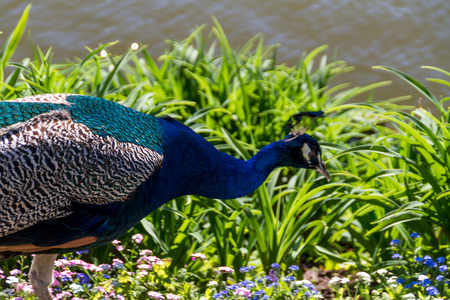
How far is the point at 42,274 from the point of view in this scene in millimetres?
3068

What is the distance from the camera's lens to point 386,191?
3.83m

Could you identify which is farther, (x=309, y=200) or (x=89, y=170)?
(x=309, y=200)

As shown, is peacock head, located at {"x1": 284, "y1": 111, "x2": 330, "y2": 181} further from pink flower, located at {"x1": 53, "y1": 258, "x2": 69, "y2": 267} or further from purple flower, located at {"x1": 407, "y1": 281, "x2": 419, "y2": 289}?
pink flower, located at {"x1": 53, "y1": 258, "x2": 69, "y2": 267}

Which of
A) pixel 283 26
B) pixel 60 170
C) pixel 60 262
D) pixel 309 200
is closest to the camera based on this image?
pixel 60 170

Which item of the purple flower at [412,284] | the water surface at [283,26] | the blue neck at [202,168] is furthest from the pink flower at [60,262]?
the water surface at [283,26]

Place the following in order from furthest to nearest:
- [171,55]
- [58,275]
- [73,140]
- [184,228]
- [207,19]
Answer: [207,19]
[171,55]
[184,228]
[58,275]
[73,140]

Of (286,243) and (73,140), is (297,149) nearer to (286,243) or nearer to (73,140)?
(286,243)

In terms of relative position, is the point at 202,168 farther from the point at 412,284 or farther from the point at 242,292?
the point at 412,284

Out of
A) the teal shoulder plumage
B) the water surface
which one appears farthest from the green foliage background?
the water surface

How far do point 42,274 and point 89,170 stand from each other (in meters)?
0.59

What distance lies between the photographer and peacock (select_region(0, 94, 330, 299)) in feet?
8.99

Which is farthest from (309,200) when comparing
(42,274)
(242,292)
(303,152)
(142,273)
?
(42,274)

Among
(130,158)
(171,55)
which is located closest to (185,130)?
(130,158)

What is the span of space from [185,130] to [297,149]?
537 millimetres
